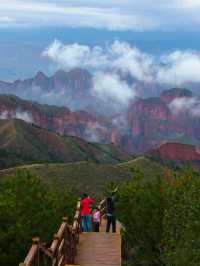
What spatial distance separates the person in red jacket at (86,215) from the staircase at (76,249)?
85 cm

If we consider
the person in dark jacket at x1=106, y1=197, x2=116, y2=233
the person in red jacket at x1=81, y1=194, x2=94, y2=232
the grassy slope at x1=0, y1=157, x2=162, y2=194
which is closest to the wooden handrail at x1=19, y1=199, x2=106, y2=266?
the person in red jacket at x1=81, y1=194, x2=94, y2=232

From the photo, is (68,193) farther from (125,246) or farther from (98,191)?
(98,191)

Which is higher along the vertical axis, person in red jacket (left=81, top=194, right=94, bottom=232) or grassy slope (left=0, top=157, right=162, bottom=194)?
grassy slope (left=0, top=157, right=162, bottom=194)

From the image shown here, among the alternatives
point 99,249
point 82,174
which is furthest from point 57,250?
point 82,174

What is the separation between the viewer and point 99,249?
83.4ft

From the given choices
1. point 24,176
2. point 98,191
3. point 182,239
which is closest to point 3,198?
point 24,176

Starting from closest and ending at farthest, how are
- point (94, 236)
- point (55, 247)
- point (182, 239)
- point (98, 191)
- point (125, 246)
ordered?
point (55, 247)
point (182, 239)
point (94, 236)
point (125, 246)
point (98, 191)

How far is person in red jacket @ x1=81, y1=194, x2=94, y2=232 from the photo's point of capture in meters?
28.7

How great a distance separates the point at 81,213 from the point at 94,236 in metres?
1.55

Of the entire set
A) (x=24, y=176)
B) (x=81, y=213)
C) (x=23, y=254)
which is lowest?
(x=23, y=254)

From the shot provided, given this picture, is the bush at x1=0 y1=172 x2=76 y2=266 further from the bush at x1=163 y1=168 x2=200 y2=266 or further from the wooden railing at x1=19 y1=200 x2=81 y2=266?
the bush at x1=163 y1=168 x2=200 y2=266

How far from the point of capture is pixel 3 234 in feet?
116

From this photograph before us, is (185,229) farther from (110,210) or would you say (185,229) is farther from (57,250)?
(110,210)

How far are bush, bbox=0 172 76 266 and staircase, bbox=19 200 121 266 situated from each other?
7522 mm
